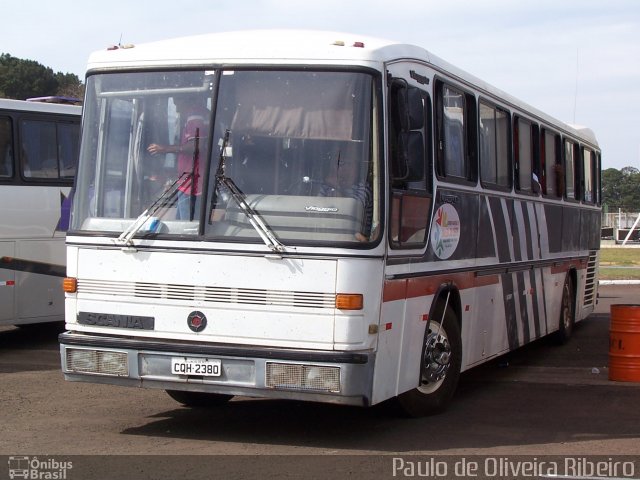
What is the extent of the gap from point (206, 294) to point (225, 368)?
59 cm

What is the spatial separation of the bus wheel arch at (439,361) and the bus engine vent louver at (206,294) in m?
1.67

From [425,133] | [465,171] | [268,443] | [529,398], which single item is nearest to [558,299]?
[529,398]

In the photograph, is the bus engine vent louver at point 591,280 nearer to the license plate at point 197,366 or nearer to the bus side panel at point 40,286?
the bus side panel at point 40,286

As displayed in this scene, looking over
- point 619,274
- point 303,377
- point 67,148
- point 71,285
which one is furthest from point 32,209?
point 619,274

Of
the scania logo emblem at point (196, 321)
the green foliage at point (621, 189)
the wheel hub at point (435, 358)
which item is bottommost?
the wheel hub at point (435, 358)

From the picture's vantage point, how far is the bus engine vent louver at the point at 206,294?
25.2 feet

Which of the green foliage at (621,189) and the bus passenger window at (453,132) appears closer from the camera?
the bus passenger window at (453,132)

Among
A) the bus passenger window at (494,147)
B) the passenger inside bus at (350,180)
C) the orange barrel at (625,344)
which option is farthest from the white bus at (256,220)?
the orange barrel at (625,344)

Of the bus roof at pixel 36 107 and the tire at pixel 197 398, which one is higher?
the bus roof at pixel 36 107

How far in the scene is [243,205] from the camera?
309 inches

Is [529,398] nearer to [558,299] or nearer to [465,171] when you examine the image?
[465,171]

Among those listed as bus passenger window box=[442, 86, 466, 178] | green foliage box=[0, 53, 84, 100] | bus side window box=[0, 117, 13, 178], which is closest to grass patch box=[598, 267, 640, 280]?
bus side window box=[0, 117, 13, 178]

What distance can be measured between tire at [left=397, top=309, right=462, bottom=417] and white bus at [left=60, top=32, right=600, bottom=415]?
0.17ft

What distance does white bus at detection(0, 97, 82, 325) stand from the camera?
1397 centimetres
